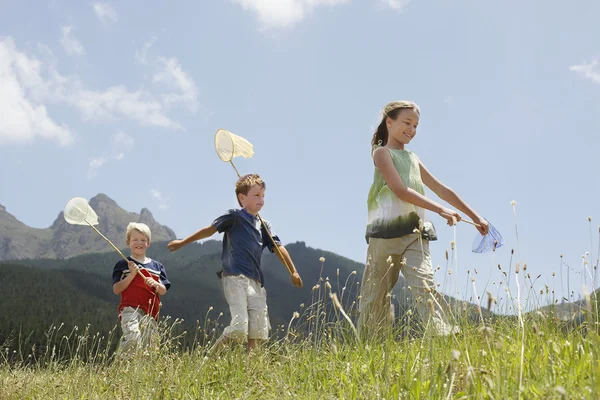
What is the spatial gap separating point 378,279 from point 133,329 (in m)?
2.92

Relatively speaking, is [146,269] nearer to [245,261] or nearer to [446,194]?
[245,261]

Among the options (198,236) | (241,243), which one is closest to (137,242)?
(198,236)

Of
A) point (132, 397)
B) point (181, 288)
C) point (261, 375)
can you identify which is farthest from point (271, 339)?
point (181, 288)

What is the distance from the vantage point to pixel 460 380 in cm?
347

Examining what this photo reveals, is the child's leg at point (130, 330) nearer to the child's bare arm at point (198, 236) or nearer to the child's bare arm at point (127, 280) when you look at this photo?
A: the child's bare arm at point (127, 280)

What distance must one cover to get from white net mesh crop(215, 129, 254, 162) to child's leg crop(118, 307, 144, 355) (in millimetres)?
2043

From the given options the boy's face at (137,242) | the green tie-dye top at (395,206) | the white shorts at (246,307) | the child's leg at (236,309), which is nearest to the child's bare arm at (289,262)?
the white shorts at (246,307)

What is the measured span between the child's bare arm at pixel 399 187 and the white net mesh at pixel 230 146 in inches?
86.1

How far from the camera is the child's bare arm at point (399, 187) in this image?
4.60m

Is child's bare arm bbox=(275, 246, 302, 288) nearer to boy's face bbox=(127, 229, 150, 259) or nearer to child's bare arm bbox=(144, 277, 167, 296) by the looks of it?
child's bare arm bbox=(144, 277, 167, 296)

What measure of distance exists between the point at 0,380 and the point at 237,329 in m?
3.00

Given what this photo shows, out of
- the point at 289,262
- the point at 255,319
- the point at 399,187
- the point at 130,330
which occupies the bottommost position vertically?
the point at 130,330

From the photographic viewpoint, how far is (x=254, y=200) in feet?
20.9

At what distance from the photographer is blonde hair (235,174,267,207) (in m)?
6.40
